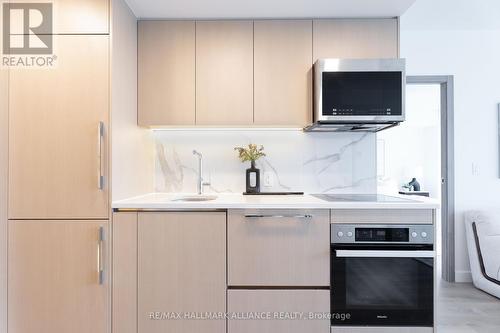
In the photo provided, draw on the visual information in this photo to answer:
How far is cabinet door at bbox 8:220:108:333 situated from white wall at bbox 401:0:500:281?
3064 millimetres

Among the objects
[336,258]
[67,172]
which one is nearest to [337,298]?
[336,258]

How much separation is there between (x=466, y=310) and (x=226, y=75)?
258cm

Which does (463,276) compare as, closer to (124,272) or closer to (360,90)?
(360,90)

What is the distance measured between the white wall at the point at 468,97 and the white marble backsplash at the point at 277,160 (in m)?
1.27

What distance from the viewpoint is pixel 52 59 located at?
5.62ft

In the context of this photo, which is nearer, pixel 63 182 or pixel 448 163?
pixel 63 182

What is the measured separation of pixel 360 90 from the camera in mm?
1947

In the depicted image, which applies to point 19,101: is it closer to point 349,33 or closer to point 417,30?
point 349,33

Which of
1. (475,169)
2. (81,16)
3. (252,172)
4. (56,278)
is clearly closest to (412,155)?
(475,169)

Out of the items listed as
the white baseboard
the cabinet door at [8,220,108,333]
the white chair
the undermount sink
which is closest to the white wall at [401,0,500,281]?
the white baseboard

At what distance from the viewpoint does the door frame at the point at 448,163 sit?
3014mm

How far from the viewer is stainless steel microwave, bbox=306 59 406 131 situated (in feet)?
6.35

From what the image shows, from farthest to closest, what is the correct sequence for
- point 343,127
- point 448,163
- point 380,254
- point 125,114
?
point 448,163
point 343,127
point 125,114
point 380,254

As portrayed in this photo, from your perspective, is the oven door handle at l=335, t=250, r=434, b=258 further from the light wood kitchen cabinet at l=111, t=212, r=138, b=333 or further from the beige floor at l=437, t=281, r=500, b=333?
the light wood kitchen cabinet at l=111, t=212, r=138, b=333
